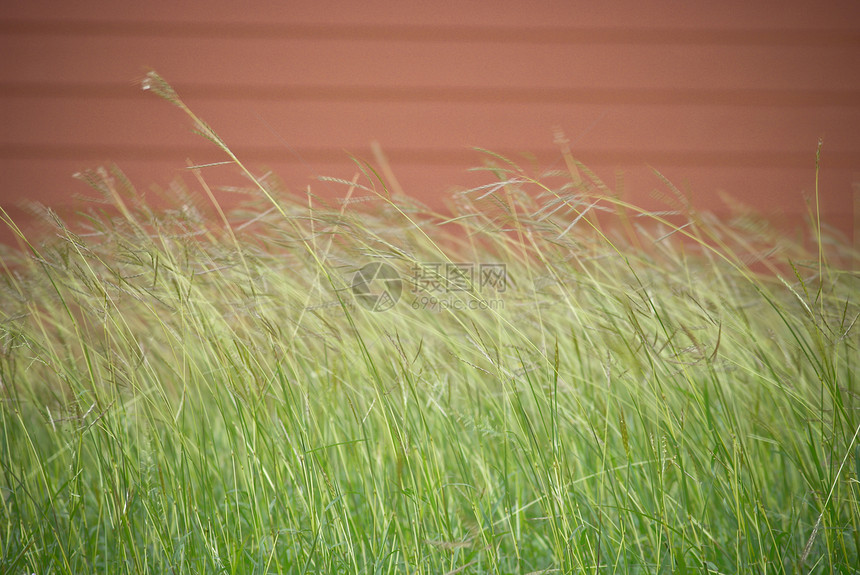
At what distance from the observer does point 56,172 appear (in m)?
2.34

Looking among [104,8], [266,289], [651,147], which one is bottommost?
[266,289]

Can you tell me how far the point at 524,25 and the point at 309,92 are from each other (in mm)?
936

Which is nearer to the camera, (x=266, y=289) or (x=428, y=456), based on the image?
(x=428, y=456)

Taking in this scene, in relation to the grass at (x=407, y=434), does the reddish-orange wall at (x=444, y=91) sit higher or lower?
higher

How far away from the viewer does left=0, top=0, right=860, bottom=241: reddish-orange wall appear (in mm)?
2336

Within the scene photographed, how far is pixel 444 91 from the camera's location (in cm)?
244

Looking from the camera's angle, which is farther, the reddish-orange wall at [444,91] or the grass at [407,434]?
the reddish-orange wall at [444,91]

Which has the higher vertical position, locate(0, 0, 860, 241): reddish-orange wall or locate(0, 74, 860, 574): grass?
locate(0, 0, 860, 241): reddish-orange wall

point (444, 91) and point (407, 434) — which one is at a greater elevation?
point (444, 91)

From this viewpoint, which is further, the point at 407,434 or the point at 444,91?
the point at 444,91

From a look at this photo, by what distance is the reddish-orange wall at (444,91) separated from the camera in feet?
7.66

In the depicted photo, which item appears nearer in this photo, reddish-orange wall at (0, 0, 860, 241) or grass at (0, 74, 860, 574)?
grass at (0, 74, 860, 574)

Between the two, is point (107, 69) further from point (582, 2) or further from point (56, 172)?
point (582, 2)

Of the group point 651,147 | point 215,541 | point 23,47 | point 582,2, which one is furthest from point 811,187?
point 23,47
